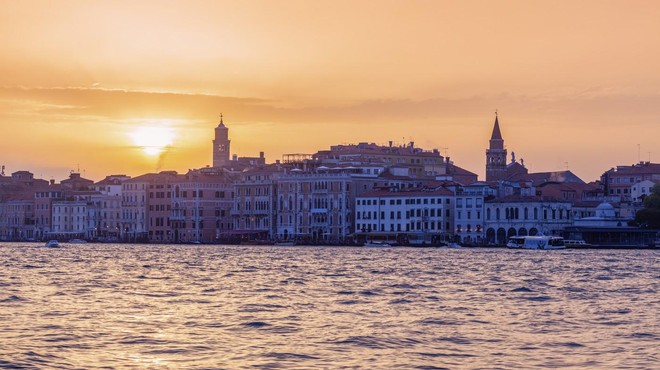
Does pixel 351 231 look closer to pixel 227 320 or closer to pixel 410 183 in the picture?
pixel 410 183

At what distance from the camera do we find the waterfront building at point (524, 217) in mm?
116750

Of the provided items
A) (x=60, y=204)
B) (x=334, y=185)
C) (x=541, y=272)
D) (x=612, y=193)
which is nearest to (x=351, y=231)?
(x=334, y=185)

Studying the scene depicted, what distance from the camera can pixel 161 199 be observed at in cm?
14812

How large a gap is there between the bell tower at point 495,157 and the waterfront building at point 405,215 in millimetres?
38101

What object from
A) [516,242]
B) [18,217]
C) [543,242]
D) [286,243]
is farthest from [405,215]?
[18,217]

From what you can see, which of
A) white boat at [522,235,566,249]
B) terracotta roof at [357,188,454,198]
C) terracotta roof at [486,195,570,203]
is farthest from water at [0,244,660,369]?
terracotta roof at [357,188,454,198]

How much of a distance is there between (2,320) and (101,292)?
1055 centimetres

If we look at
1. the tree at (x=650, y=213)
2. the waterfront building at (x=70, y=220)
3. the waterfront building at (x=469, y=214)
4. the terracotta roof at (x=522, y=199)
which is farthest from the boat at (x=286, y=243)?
the waterfront building at (x=70, y=220)

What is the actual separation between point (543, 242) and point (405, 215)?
18.8 meters

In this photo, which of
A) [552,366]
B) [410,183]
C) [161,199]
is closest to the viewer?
[552,366]

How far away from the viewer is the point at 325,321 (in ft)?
107

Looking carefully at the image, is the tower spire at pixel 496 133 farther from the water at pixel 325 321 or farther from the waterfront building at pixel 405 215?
the water at pixel 325 321

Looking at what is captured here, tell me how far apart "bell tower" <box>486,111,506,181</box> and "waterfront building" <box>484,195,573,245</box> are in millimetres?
41309

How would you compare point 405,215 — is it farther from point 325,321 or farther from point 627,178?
point 325,321
